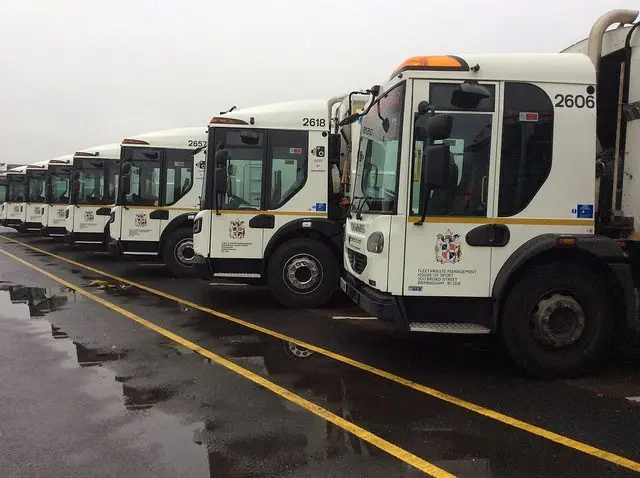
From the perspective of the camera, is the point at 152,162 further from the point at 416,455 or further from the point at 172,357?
the point at 416,455

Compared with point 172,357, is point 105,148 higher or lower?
higher

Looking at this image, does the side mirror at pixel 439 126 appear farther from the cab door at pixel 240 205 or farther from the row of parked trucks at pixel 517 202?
the cab door at pixel 240 205

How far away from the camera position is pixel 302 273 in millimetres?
8805

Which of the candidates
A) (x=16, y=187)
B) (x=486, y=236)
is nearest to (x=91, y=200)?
(x=16, y=187)

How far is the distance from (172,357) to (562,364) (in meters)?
4.00

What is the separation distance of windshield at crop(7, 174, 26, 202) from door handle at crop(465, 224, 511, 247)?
23.5 meters

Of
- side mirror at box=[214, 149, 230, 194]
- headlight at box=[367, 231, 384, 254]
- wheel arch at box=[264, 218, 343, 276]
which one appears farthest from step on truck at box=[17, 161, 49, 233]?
headlight at box=[367, 231, 384, 254]

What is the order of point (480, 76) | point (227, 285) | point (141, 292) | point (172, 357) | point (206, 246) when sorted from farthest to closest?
point (227, 285) < point (141, 292) < point (206, 246) < point (172, 357) < point (480, 76)

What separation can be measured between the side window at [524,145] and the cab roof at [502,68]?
13cm

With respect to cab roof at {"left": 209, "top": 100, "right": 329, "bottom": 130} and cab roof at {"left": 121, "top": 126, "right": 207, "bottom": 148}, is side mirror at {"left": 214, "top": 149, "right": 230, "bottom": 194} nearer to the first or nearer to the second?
cab roof at {"left": 209, "top": 100, "right": 329, "bottom": 130}

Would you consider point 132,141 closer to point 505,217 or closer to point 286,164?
point 286,164

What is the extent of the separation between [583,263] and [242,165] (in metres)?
5.45

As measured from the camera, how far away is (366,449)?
377 centimetres

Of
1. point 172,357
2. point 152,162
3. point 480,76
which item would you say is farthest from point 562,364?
point 152,162
